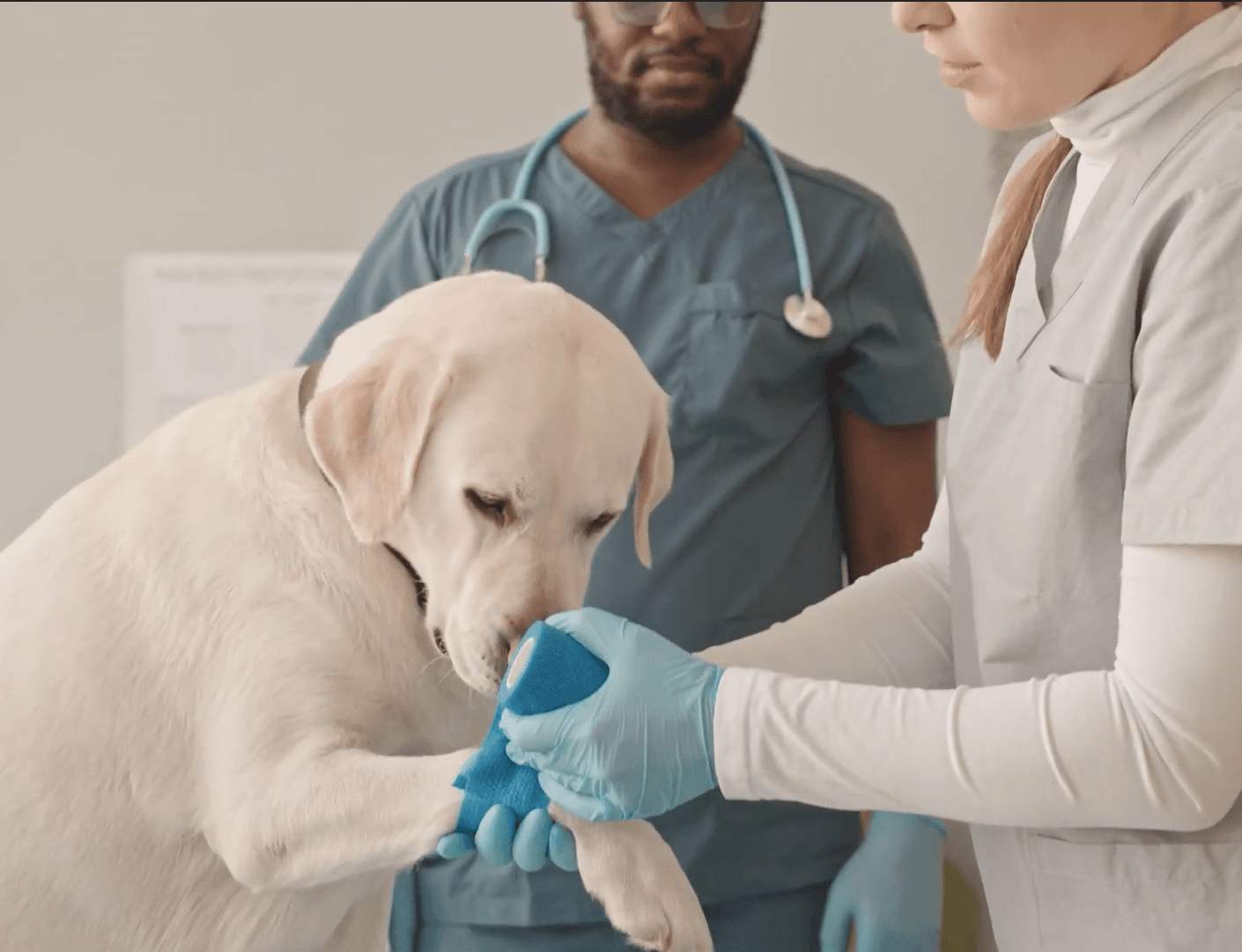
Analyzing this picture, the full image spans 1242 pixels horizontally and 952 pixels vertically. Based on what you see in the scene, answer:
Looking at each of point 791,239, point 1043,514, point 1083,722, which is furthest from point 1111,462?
point 791,239

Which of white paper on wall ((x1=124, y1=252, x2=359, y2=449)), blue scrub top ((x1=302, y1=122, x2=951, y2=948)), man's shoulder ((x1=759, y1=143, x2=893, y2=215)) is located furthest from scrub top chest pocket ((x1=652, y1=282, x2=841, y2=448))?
white paper on wall ((x1=124, y1=252, x2=359, y2=449))

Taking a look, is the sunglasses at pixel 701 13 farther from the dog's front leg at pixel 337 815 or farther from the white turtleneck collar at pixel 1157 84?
the dog's front leg at pixel 337 815

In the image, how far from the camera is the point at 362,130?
85.3 inches

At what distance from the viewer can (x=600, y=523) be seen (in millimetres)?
923

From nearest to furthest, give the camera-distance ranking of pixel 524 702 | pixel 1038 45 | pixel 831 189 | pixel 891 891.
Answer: pixel 1038 45
pixel 524 702
pixel 891 891
pixel 831 189

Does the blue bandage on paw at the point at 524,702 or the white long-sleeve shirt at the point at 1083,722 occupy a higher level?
the white long-sleeve shirt at the point at 1083,722

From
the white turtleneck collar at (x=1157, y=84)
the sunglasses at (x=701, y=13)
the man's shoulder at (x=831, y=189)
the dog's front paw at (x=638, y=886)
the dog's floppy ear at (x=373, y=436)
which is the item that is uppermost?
the white turtleneck collar at (x=1157, y=84)

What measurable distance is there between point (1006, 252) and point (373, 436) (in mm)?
483

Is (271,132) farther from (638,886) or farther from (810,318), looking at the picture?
(638,886)

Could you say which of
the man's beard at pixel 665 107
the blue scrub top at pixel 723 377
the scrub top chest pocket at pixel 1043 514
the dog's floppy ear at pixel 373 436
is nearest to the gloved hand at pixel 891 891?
the blue scrub top at pixel 723 377

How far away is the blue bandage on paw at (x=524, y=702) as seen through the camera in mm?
752

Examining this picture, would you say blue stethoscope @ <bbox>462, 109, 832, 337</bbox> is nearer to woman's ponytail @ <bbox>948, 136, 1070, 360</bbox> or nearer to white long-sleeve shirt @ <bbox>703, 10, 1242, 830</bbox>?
woman's ponytail @ <bbox>948, 136, 1070, 360</bbox>

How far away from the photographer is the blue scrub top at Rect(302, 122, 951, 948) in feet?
4.39

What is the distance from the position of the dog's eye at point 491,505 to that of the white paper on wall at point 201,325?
146cm
